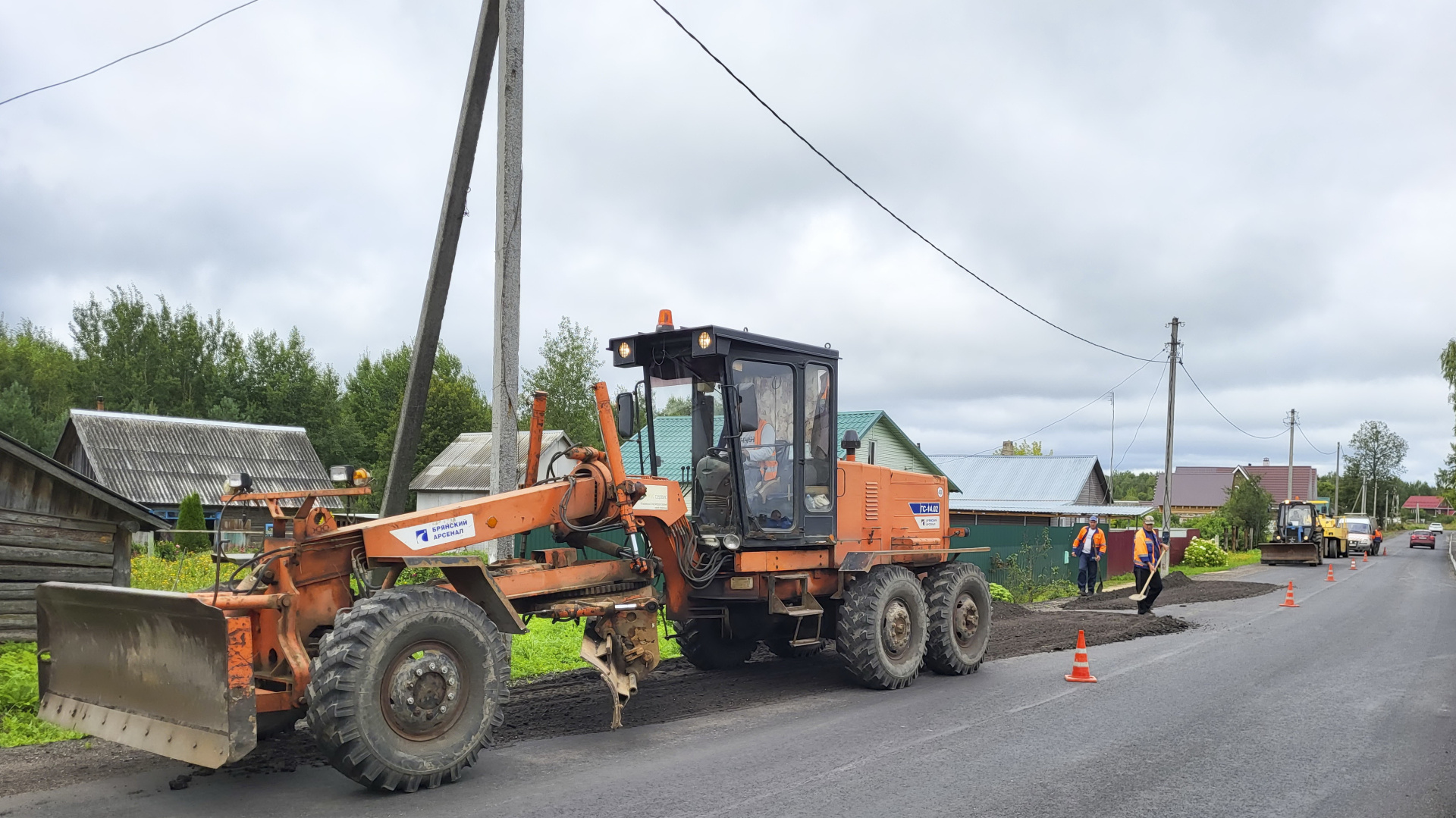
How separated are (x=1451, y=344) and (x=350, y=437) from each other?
170ft

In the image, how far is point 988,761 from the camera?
7.11 m

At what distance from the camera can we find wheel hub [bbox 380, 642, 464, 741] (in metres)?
6.01

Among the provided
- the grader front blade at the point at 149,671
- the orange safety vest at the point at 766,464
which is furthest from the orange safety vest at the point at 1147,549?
the grader front blade at the point at 149,671

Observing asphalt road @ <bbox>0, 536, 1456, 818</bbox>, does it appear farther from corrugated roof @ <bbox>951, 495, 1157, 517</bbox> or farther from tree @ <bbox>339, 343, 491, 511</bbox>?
tree @ <bbox>339, 343, 491, 511</bbox>

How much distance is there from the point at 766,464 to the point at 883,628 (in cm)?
210

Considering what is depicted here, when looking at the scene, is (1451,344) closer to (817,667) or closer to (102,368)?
(817,667)

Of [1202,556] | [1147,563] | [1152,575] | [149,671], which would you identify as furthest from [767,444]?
[1202,556]

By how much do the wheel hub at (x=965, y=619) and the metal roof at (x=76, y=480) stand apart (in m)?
9.14

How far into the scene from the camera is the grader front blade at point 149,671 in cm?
551

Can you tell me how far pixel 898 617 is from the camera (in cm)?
1029

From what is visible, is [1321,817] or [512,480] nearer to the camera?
[1321,817]

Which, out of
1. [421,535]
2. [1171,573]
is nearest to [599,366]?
[1171,573]

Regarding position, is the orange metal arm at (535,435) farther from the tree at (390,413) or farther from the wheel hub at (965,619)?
the tree at (390,413)

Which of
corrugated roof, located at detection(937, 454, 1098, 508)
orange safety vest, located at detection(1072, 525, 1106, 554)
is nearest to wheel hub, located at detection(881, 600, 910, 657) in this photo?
orange safety vest, located at detection(1072, 525, 1106, 554)
